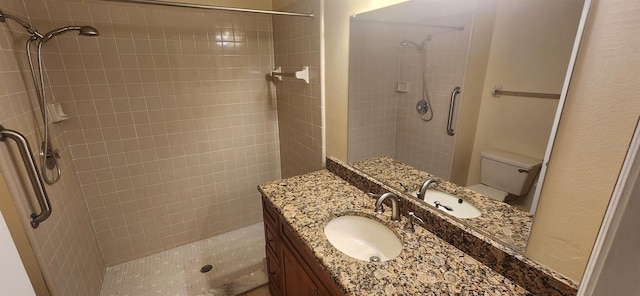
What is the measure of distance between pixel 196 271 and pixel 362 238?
1.50 metres

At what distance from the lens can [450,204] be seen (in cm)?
112

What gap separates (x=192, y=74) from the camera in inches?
76.8

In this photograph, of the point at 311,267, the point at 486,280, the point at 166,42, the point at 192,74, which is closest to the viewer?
the point at 486,280

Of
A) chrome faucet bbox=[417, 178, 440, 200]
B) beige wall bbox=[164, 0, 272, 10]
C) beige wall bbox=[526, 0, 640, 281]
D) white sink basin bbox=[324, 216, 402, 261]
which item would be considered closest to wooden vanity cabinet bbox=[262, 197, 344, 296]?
white sink basin bbox=[324, 216, 402, 261]

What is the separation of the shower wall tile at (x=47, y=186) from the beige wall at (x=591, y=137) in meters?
1.95

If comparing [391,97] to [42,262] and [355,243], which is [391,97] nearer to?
[355,243]

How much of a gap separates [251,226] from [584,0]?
2.59 m

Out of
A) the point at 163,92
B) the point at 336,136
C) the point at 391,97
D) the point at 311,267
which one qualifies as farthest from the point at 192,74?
the point at 311,267

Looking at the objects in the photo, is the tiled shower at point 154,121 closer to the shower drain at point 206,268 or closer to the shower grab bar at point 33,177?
the shower grab bar at point 33,177

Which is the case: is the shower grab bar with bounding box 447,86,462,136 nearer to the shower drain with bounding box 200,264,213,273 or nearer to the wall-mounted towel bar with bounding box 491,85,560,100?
the wall-mounted towel bar with bounding box 491,85,560,100

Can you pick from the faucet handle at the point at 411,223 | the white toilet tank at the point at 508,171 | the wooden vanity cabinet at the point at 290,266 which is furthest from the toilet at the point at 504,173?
the wooden vanity cabinet at the point at 290,266

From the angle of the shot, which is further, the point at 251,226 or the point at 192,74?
the point at 251,226

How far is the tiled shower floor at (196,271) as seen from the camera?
1.88m

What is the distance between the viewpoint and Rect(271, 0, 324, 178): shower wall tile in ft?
5.39
